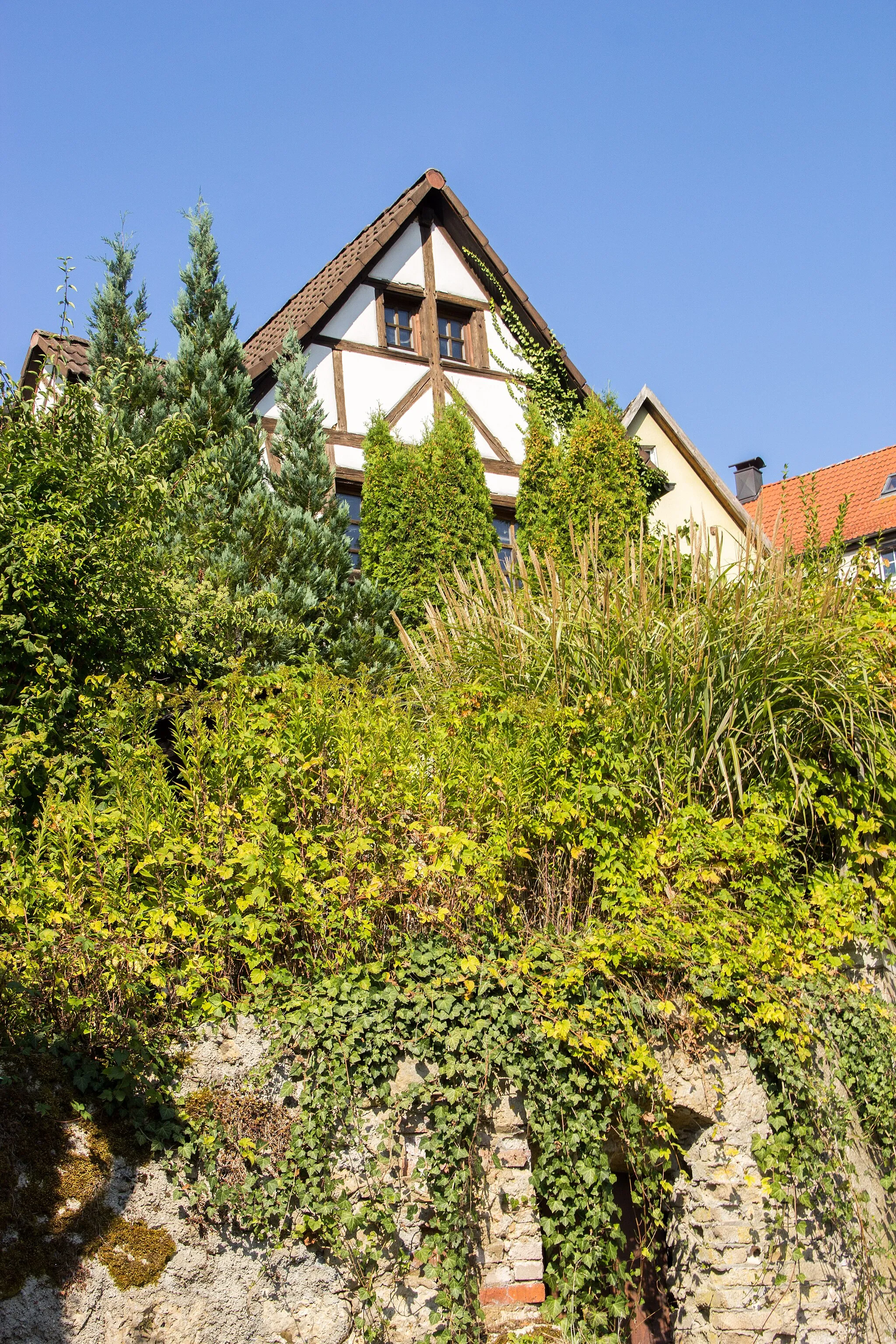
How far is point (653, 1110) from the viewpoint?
4660 millimetres

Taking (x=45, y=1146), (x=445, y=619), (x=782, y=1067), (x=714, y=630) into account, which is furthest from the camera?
(x=445, y=619)

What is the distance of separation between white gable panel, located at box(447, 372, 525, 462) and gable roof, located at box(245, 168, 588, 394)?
85 cm

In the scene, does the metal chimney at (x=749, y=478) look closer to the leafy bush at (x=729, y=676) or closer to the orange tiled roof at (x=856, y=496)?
the orange tiled roof at (x=856, y=496)

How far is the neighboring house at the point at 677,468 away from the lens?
45.0 feet

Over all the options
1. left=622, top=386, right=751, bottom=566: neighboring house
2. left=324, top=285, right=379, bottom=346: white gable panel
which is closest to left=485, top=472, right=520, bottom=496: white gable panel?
left=324, top=285, right=379, bottom=346: white gable panel

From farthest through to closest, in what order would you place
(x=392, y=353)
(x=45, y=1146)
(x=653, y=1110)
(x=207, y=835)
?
(x=392, y=353)
(x=653, y=1110)
(x=207, y=835)
(x=45, y=1146)

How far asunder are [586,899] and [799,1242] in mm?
1790

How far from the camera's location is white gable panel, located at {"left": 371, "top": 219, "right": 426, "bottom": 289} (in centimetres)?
1151

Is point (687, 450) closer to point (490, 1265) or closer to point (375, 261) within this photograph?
point (375, 261)

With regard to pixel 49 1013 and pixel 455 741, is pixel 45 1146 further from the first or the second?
pixel 455 741

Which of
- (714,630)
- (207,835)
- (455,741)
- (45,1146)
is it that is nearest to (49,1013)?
(45,1146)

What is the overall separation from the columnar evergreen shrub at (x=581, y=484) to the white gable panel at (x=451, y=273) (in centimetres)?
165

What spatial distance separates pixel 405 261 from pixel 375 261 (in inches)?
17.2

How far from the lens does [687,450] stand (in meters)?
13.8
